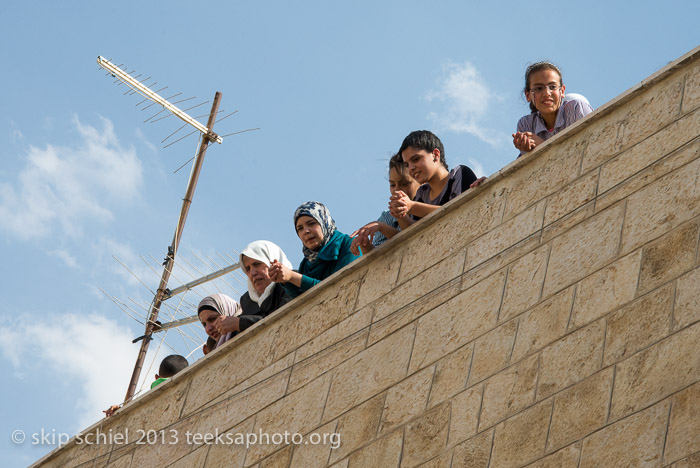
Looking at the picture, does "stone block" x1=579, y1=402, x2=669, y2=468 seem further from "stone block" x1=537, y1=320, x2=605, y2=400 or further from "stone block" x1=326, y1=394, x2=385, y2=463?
"stone block" x1=326, y1=394, x2=385, y2=463

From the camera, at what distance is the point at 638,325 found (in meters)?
4.28

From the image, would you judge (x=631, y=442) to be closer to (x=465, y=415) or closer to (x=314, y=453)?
(x=465, y=415)

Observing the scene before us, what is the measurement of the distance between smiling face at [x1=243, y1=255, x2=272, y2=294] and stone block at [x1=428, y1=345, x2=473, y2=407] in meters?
2.48

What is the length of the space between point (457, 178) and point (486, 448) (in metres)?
2.13

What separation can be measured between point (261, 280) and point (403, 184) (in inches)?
54.0

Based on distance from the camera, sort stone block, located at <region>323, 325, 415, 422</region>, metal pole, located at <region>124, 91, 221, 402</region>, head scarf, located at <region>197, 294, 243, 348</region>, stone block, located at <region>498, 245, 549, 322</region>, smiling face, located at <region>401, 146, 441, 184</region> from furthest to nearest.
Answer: metal pole, located at <region>124, 91, 221, 402</region> < head scarf, located at <region>197, 294, 243, 348</region> < smiling face, located at <region>401, 146, 441, 184</region> < stone block, located at <region>323, 325, 415, 422</region> < stone block, located at <region>498, 245, 549, 322</region>

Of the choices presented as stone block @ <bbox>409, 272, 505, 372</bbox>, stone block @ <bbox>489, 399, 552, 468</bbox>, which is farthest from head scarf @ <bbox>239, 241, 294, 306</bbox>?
stone block @ <bbox>489, 399, 552, 468</bbox>

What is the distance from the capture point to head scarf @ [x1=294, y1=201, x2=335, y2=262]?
7.00 metres

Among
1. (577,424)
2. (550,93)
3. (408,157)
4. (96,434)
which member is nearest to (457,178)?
(408,157)

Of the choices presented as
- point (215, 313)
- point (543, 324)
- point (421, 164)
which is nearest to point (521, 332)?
point (543, 324)

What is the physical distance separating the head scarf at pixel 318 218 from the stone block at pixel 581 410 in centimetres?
294

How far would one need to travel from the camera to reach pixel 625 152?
5.01 meters

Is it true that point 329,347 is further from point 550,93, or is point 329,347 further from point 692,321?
point 692,321

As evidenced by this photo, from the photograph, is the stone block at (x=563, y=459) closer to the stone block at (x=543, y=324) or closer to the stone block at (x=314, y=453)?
the stone block at (x=543, y=324)
